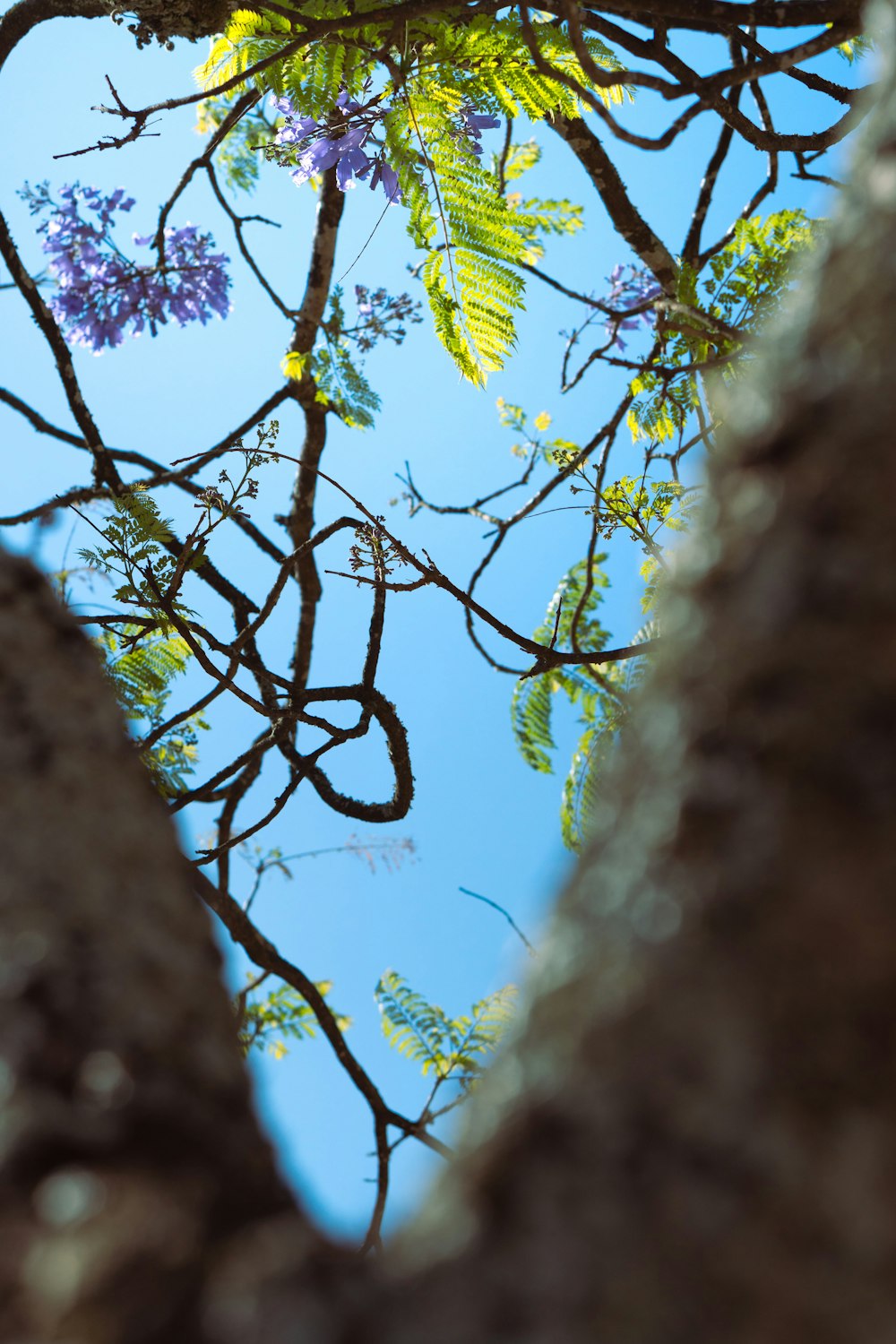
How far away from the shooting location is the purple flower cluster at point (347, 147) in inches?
115

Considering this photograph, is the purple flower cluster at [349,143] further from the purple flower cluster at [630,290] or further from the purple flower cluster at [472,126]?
the purple flower cluster at [630,290]

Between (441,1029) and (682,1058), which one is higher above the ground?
(441,1029)

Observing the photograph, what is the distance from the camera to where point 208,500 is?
2.31 metres

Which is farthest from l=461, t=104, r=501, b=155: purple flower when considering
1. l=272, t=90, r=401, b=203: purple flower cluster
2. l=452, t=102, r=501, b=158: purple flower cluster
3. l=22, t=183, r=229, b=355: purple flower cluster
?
l=22, t=183, r=229, b=355: purple flower cluster

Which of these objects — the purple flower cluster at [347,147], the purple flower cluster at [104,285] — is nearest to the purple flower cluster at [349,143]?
the purple flower cluster at [347,147]

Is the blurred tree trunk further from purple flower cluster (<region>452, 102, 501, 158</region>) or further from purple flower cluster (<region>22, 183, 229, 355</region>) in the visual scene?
purple flower cluster (<region>22, 183, 229, 355</region>)

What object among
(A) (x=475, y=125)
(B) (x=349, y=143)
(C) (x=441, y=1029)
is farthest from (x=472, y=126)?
(C) (x=441, y=1029)

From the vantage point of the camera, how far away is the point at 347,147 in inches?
120

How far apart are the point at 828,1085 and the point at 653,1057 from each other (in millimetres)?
70

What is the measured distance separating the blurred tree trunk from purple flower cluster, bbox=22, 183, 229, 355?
4.70 metres

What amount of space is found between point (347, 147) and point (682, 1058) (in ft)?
10.5

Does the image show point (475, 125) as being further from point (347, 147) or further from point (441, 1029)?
point (441, 1029)

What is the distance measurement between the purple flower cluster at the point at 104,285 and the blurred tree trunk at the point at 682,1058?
15.4ft

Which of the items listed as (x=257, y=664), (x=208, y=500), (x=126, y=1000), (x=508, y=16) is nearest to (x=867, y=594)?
(x=126, y=1000)
